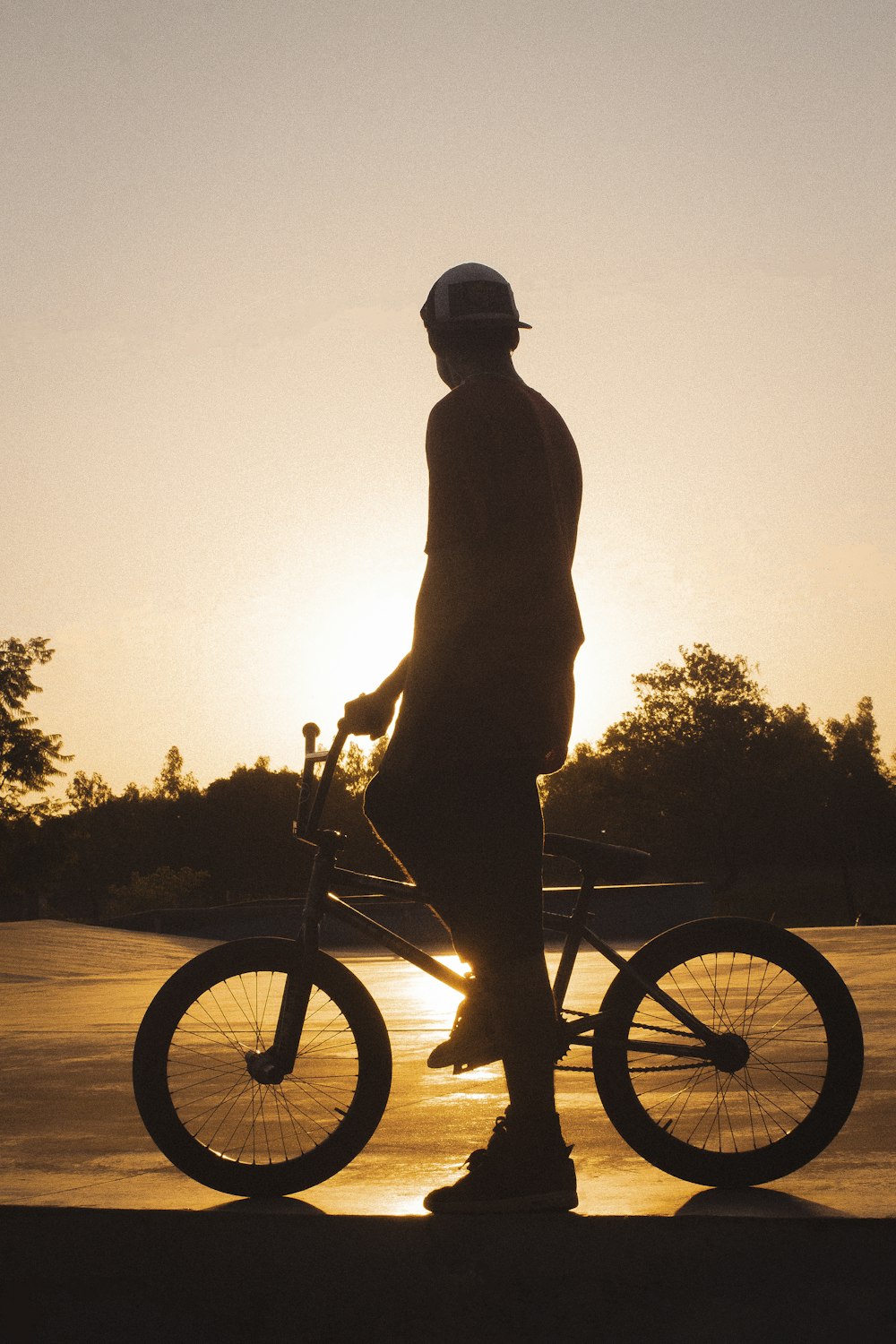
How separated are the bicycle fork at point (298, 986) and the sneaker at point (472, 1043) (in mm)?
396

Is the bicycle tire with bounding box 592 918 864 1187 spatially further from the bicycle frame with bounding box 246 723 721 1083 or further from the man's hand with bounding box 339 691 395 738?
the man's hand with bounding box 339 691 395 738

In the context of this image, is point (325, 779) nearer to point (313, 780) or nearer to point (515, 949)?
point (313, 780)

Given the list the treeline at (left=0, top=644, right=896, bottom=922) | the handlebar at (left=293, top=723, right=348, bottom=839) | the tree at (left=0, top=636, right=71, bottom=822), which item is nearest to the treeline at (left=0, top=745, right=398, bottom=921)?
the treeline at (left=0, top=644, right=896, bottom=922)

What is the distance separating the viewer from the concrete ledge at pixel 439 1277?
2568 millimetres

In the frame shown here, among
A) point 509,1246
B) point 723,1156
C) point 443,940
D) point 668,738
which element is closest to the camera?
point 509,1246

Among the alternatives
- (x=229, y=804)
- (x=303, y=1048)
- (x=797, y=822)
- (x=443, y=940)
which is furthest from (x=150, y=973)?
(x=229, y=804)

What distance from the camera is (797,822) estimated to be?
67.4 m

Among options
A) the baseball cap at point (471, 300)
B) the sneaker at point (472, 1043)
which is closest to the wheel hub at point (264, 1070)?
the sneaker at point (472, 1043)

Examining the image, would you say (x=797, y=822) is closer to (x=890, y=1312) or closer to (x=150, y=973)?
(x=150, y=973)

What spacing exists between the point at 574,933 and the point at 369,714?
788 millimetres

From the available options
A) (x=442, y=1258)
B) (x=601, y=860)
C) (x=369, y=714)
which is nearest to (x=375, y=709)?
(x=369, y=714)

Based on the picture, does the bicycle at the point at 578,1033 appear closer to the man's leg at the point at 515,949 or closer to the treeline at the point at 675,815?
the man's leg at the point at 515,949

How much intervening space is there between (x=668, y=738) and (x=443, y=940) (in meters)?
44.5

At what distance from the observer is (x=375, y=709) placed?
3512 millimetres
